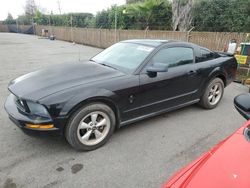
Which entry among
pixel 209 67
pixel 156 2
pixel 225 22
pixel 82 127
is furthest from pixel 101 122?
pixel 156 2

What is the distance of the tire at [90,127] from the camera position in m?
2.65

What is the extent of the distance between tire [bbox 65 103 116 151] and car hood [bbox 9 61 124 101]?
15.5 inches

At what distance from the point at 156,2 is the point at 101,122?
11154 mm

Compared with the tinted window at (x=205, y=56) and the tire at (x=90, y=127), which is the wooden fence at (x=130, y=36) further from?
the tire at (x=90, y=127)

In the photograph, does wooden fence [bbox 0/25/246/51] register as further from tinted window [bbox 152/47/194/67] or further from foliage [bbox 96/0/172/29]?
tinted window [bbox 152/47/194/67]

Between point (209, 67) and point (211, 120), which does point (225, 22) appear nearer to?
point (209, 67)

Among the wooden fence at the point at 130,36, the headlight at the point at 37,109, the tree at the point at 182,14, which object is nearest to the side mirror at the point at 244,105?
the headlight at the point at 37,109

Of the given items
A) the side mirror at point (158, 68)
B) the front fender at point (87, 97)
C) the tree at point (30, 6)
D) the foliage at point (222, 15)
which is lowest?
the front fender at point (87, 97)

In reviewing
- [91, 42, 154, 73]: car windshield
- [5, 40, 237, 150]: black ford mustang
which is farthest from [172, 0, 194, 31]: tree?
[91, 42, 154, 73]: car windshield

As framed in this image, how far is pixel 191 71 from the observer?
3.77 metres

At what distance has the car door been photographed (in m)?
3.23

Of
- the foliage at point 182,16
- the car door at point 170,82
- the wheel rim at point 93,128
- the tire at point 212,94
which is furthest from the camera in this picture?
the foliage at point 182,16

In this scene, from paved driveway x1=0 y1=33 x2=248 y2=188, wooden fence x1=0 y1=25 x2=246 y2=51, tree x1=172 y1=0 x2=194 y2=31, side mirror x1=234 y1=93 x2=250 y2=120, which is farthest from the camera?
tree x1=172 y1=0 x2=194 y2=31

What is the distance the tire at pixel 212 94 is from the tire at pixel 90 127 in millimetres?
2191
